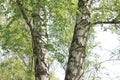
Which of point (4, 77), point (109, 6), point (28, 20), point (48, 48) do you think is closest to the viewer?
point (28, 20)

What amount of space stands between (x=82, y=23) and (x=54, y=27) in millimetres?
752

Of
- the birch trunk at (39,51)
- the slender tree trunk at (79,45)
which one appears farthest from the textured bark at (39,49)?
the slender tree trunk at (79,45)

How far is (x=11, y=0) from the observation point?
8633 mm

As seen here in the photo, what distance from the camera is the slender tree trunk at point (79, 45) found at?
27.8ft

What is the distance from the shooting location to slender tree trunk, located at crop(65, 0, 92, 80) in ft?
27.8

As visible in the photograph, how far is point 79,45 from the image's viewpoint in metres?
8.67

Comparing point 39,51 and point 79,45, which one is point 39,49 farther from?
point 79,45

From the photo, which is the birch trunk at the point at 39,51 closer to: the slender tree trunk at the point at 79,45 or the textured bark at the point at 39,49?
the textured bark at the point at 39,49

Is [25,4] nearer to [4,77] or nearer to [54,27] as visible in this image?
[54,27]

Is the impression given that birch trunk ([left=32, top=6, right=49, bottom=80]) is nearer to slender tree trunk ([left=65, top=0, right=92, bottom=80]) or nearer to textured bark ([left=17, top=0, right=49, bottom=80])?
textured bark ([left=17, top=0, right=49, bottom=80])

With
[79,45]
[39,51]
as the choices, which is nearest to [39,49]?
[39,51]

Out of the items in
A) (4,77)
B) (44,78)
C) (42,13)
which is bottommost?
(4,77)

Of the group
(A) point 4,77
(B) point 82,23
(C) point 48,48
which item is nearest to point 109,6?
(B) point 82,23

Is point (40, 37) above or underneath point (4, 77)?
above
